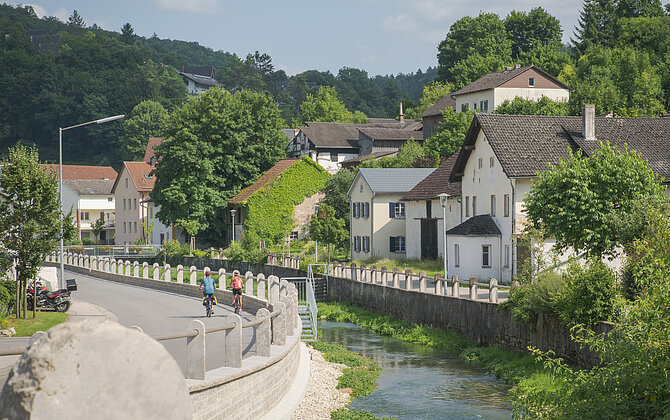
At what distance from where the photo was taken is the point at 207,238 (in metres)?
71.6

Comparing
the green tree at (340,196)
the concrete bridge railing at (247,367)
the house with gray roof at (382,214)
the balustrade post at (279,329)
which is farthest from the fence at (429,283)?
the green tree at (340,196)

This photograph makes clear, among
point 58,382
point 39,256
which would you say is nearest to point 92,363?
point 58,382

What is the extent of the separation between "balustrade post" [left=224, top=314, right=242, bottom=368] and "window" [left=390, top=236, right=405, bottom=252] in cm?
4312

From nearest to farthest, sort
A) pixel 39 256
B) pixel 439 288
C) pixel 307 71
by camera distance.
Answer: pixel 39 256 → pixel 439 288 → pixel 307 71

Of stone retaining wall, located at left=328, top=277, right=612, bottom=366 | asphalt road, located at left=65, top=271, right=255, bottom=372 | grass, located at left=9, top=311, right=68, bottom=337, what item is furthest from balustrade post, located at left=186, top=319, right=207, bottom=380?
grass, located at left=9, top=311, right=68, bottom=337

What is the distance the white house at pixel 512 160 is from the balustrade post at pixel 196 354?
2771cm

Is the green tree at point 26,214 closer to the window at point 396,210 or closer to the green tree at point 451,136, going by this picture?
the window at point 396,210

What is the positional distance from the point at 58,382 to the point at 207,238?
67401 mm

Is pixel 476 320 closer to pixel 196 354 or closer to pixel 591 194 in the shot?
pixel 591 194

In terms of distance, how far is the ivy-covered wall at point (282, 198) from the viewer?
214 feet

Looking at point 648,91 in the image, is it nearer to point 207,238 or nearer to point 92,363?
point 207,238

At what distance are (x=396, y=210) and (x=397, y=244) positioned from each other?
225cm

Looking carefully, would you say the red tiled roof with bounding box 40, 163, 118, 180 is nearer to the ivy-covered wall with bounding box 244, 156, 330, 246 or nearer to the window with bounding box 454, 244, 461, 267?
the ivy-covered wall with bounding box 244, 156, 330, 246

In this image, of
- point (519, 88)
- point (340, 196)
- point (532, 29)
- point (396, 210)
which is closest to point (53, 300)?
point (396, 210)
